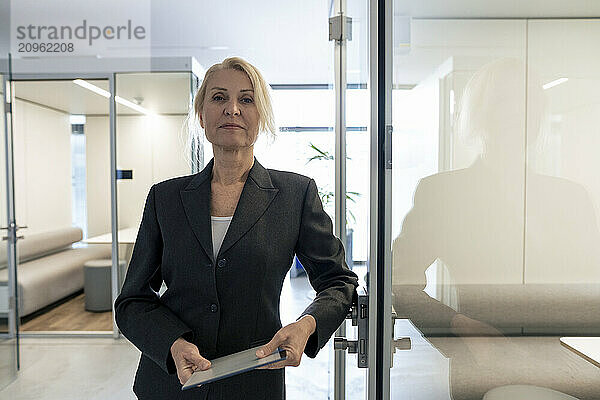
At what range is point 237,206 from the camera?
4.07 ft

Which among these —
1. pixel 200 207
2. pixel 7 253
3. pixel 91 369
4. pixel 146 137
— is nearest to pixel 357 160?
pixel 200 207

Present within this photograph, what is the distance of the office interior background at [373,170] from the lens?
1.74ft

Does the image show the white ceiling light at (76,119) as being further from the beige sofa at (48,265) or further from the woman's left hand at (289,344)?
the woman's left hand at (289,344)

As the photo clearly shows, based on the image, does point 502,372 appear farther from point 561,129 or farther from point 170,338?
point 170,338

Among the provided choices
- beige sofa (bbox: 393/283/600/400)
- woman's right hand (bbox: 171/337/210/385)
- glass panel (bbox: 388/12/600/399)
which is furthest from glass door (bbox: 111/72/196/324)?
beige sofa (bbox: 393/283/600/400)

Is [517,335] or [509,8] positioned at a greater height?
[509,8]

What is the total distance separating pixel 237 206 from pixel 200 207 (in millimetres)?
84

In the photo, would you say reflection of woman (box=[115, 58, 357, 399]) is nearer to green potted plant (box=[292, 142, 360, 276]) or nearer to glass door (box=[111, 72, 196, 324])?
green potted plant (box=[292, 142, 360, 276])

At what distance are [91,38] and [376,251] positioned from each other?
185 cm

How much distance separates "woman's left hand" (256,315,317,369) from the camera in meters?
0.98

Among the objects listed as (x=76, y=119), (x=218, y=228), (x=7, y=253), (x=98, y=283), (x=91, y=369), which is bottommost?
(x=91, y=369)

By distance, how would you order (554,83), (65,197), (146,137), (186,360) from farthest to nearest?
1. (65,197)
2. (146,137)
3. (186,360)
4. (554,83)

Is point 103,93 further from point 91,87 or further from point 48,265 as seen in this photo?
point 48,265

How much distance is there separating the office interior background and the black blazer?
5.5 inches
